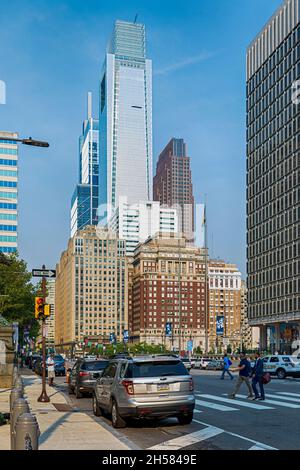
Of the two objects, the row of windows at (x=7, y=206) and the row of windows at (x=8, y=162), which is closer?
the row of windows at (x=7, y=206)

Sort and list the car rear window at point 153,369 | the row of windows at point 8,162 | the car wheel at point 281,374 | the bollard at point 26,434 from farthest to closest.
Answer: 1. the row of windows at point 8,162
2. the car wheel at point 281,374
3. the car rear window at point 153,369
4. the bollard at point 26,434

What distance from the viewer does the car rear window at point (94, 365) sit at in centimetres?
2800

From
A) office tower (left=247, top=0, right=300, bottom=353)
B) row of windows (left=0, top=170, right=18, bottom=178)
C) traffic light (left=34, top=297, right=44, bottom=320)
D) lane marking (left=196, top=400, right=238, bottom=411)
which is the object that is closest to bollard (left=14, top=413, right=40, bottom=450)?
lane marking (left=196, top=400, right=238, bottom=411)

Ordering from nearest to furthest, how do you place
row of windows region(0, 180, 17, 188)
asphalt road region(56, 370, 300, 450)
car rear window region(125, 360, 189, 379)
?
asphalt road region(56, 370, 300, 450)
car rear window region(125, 360, 189, 379)
row of windows region(0, 180, 17, 188)

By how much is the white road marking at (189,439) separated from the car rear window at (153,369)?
154 centimetres

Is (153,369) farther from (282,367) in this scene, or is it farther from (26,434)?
A: (282,367)

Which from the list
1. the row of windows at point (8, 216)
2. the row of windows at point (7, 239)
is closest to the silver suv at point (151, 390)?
the row of windows at point (7, 239)

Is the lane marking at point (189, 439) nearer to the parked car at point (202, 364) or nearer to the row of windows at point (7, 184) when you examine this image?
the parked car at point (202, 364)

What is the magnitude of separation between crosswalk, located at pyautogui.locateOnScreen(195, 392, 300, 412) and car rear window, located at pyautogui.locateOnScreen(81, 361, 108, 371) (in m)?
4.19

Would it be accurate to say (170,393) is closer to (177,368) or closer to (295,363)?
(177,368)

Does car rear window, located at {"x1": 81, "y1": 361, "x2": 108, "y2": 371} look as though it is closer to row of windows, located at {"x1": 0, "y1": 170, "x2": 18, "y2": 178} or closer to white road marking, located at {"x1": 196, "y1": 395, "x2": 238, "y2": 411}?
white road marking, located at {"x1": 196, "y1": 395, "x2": 238, "y2": 411}

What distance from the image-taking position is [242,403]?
2266 cm

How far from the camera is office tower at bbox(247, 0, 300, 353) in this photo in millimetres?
104938
